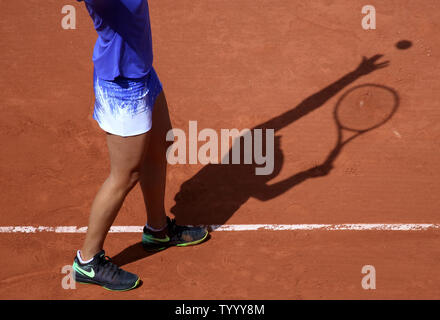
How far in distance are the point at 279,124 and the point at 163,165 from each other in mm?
1937

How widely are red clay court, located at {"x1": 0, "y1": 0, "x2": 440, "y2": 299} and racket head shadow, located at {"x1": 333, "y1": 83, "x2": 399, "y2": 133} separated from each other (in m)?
0.09

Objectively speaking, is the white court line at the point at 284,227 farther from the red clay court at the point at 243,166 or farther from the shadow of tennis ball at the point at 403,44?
the shadow of tennis ball at the point at 403,44

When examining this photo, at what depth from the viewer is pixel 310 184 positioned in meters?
4.91

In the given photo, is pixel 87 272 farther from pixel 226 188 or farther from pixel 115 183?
pixel 226 188

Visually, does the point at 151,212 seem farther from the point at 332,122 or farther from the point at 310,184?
the point at 332,122

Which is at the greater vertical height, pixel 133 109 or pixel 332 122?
pixel 133 109

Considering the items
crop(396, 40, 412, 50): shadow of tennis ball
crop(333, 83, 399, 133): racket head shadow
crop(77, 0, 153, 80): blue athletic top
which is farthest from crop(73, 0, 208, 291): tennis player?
crop(396, 40, 412, 50): shadow of tennis ball

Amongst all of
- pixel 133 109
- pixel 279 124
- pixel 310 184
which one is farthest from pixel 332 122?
pixel 133 109

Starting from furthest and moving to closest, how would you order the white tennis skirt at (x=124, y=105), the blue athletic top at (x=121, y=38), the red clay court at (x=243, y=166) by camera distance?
the red clay court at (x=243, y=166) → the white tennis skirt at (x=124, y=105) → the blue athletic top at (x=121, y=38)

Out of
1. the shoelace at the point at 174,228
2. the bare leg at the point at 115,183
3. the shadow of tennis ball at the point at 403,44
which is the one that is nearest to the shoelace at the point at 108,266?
the bare leg at the point at 115,183

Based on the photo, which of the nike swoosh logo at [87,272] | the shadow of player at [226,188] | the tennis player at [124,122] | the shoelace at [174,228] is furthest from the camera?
the shadow of player at [226,188]

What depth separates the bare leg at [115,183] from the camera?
3.45 m

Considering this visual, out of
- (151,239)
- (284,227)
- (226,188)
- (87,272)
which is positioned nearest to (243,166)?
(226,188)

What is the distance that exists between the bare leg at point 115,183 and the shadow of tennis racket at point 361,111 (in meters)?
2.27
